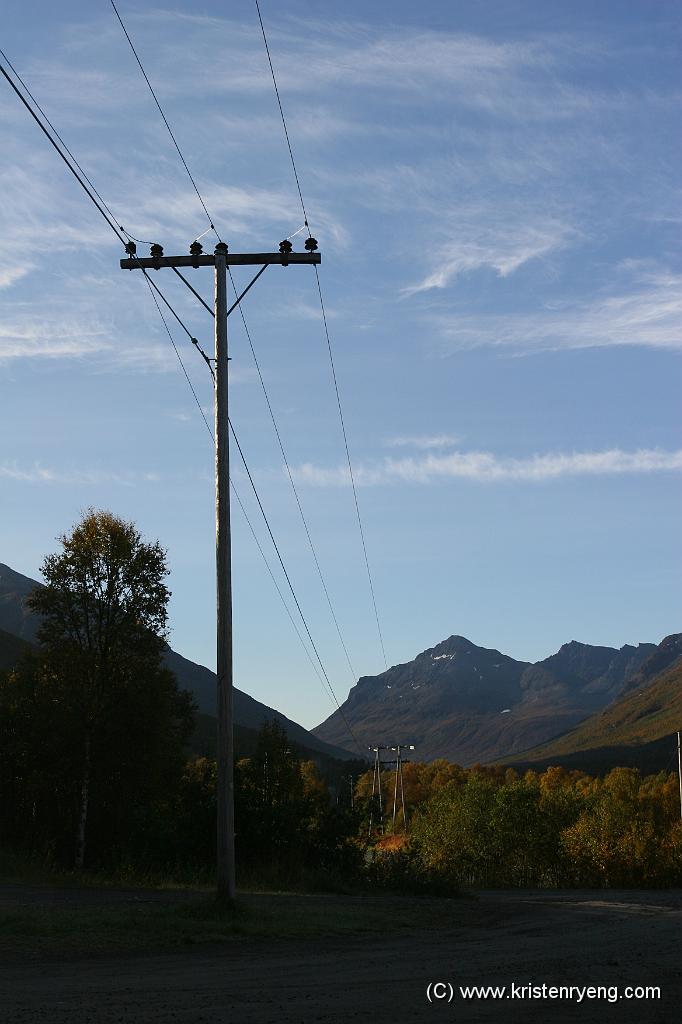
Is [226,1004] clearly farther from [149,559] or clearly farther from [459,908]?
[149,559]

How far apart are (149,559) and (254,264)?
15034mm

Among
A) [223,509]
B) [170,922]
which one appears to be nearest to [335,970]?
[170,922]

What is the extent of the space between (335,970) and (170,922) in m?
4.55

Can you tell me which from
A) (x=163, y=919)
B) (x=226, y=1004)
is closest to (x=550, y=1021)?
(x=226, y=1004)

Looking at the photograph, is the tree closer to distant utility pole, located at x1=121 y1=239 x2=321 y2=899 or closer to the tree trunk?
the tree trunk

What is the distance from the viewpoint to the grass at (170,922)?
15508 millimetres

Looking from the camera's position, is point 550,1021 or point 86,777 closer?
point 550,1021

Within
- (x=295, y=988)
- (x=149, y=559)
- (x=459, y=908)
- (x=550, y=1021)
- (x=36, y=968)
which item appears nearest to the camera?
(x=550, y=1021)

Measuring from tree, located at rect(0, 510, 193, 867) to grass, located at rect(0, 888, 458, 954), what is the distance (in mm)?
9838

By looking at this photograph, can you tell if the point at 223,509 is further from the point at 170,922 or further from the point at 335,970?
the point at 335,970

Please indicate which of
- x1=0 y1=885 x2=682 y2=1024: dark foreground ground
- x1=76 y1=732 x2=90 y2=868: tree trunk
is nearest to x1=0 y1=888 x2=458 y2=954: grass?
x1=0 y1=885 x2=682 y2=1024: dark foreground ground

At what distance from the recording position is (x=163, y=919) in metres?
17.7

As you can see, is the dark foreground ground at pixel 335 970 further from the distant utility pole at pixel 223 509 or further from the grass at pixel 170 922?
the distant utility pole at pixel 223 509

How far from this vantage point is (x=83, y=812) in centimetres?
3256
